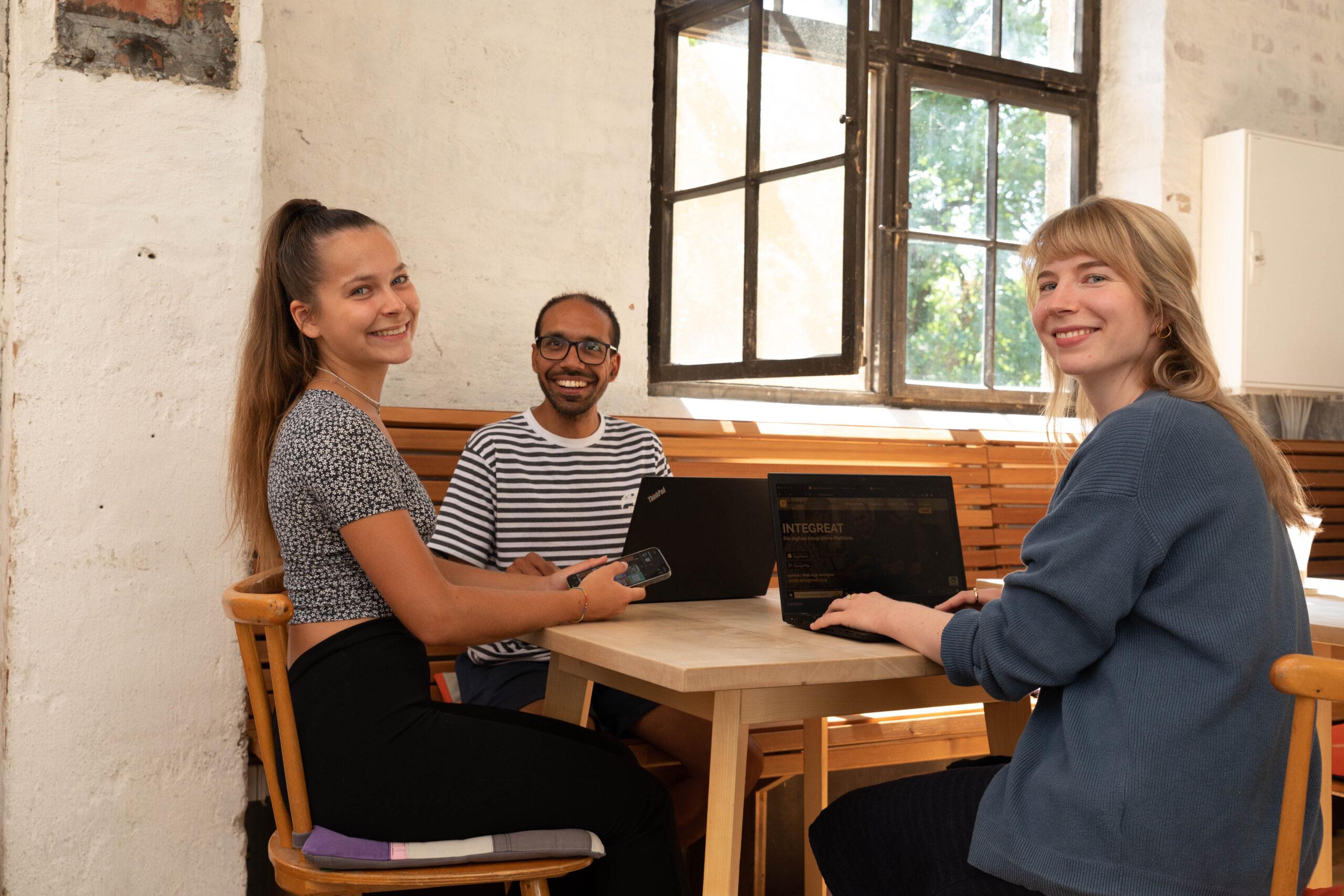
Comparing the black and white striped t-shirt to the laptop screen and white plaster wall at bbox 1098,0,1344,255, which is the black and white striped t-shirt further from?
white plaster wall at bbox 1098,0,1344,255

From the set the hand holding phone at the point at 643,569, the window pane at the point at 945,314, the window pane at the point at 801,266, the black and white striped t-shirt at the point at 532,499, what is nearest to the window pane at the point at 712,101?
the window pane at the point at 801,266

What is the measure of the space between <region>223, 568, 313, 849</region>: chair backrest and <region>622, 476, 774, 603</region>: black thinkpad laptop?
2.03 feet

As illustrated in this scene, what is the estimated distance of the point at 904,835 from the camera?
157 centimetres

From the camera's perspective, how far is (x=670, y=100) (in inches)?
142

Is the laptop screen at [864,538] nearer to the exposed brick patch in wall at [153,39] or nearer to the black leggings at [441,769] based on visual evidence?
the black leggings at [441,769]

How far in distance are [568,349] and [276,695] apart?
1.24m

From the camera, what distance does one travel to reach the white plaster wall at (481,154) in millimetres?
3160

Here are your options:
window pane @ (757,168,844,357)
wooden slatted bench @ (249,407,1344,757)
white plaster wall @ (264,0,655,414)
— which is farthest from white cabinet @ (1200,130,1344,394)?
white plaster wall @ (264,0,655,414)

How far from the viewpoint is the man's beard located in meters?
2.62

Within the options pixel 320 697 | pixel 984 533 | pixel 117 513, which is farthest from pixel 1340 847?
pixel 117 513

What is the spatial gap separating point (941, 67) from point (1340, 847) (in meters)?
2.95

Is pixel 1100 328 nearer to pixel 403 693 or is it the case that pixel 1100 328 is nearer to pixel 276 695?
pixel 403 693

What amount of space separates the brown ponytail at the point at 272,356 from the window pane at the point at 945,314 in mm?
2718

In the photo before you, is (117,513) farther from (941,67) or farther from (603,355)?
(941,67)
